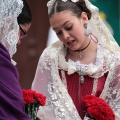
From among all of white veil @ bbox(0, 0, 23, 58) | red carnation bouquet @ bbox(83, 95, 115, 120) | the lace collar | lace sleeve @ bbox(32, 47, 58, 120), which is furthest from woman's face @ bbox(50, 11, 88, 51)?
white veil @ bbox(0, 0, 23, 58)

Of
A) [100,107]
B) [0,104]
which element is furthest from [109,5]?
[0,104]

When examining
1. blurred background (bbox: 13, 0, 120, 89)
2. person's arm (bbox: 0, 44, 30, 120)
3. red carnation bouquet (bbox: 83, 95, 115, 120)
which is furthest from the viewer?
blurred background (bbox: 13, 0, 120, 89)

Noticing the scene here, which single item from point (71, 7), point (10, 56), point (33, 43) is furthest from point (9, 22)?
point (33, 43)

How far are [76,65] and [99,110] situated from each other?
47 cm

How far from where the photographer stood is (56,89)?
13.3 ft

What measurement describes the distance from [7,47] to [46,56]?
909 mm

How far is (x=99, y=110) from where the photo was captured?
3678mm

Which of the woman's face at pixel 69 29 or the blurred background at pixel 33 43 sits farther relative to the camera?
the blurred background at pixel 33 43

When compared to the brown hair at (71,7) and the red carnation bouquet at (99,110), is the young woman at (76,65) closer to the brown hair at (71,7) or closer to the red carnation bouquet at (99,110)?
the brown hair at (71,7)

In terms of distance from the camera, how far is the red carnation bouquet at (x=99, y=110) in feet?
12.0

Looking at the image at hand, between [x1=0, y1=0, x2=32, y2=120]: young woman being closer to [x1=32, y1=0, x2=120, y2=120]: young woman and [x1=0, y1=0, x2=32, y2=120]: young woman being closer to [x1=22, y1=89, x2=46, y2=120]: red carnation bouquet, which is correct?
[x1=22, y1=89, x2=46, y2=120]: red carnation bouquet

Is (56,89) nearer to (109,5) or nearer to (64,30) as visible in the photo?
(64,30)

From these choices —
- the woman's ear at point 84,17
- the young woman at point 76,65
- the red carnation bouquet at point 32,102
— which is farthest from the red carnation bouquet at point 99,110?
the woman's ear at point 84,17

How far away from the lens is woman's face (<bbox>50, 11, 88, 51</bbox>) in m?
3.92
